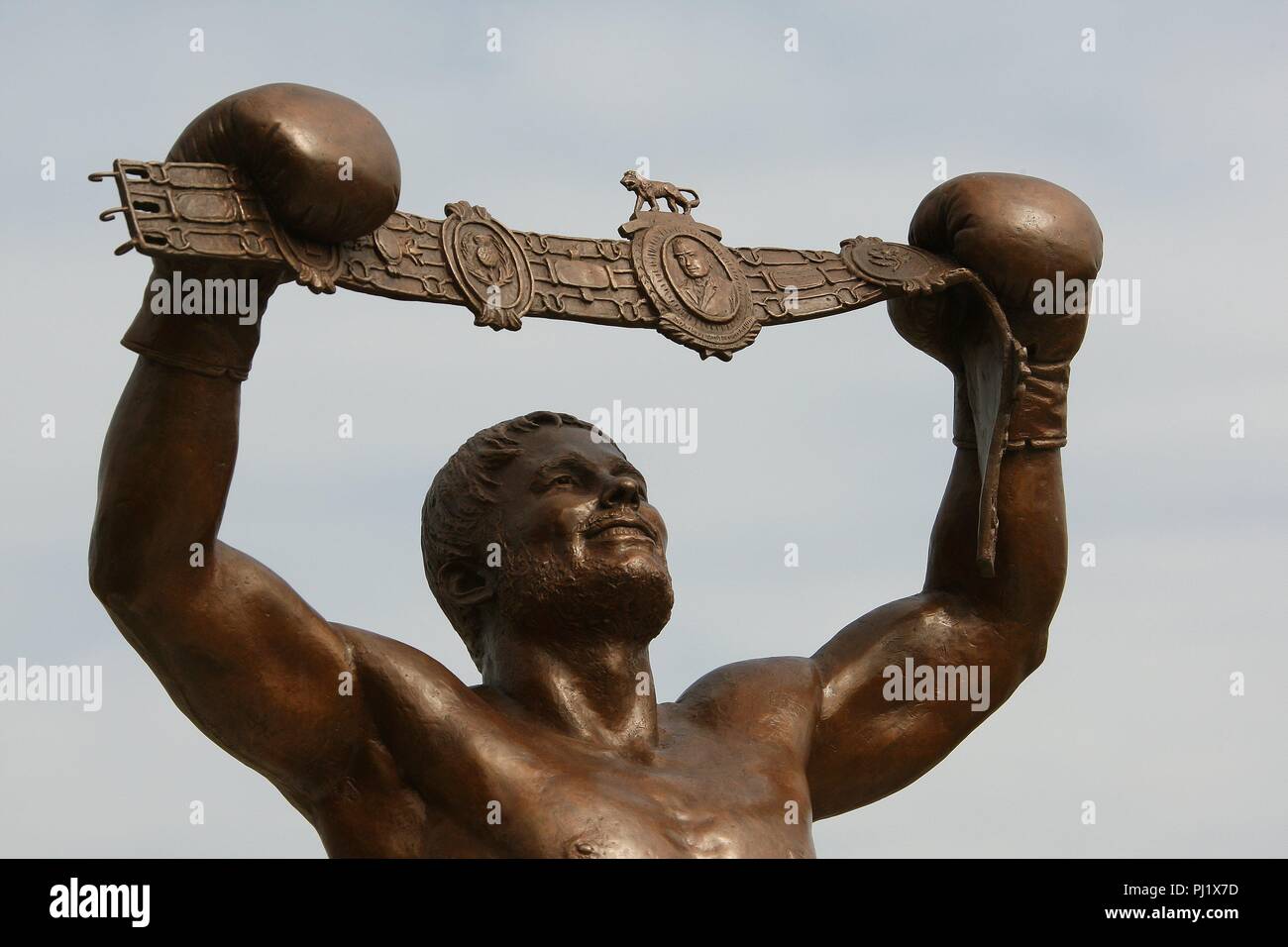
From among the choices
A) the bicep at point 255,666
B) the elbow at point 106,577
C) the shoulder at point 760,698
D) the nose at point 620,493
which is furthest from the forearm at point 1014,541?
the elbow at point 106,577

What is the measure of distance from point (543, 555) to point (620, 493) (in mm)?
348

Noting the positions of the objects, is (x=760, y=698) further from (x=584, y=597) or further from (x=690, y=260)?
(x=690, y=260)

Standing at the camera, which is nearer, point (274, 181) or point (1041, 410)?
point (274, 181)

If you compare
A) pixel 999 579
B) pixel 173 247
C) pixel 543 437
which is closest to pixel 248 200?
pixel 173 247

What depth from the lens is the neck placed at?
9289mm

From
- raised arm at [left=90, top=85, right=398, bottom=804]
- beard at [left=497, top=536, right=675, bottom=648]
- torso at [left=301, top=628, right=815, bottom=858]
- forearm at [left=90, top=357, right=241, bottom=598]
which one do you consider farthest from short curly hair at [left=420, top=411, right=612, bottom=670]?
forearm at [left=90, top=357, right=241, bottom=598]

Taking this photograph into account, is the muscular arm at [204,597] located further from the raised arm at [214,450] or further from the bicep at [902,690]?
the bicep at [902,690]

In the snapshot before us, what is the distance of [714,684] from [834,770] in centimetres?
55

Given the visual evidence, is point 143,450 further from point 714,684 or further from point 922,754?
point 922,754

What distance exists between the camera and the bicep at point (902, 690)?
392 inches

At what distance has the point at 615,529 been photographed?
930 cm

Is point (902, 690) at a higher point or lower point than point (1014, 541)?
lower

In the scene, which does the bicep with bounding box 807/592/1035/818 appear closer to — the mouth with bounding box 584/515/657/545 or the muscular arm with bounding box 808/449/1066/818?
the muscular arm with bounding box 808/449/1066/818

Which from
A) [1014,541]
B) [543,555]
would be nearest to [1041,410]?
[1014,541]
